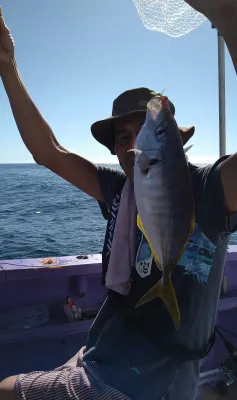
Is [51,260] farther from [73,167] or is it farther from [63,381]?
[63,381]

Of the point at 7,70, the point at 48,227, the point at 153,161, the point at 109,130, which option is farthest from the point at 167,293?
the point at 48,227

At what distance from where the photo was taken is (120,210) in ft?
7.09

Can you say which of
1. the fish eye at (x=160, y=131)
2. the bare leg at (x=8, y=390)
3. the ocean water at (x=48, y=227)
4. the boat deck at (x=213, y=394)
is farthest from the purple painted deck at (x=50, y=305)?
the ocean water at (x=48, y=227)

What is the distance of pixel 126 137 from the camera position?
2.22 metres

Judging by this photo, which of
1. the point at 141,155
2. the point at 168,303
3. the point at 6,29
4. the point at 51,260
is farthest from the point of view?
the point at 51,260

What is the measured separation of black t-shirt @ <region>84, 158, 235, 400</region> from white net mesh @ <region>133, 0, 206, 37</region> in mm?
2003

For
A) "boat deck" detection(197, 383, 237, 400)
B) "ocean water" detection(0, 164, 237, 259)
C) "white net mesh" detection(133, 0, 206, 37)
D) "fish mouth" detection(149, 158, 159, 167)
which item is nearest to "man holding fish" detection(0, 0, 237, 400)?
"fish mouth" detection(149, 158, 159, 167)

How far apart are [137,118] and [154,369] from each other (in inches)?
55.1

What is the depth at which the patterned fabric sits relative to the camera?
187 cm

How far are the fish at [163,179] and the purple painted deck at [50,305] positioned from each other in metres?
2.32

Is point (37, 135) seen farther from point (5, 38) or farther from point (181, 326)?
point (181, 326)

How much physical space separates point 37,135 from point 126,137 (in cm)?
63

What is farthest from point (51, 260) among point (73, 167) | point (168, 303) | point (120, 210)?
point (168, 303)

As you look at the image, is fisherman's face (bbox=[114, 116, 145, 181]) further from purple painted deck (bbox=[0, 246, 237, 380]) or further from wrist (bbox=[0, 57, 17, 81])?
purple painted deck (bbox=[0, 246, 237, 380])
